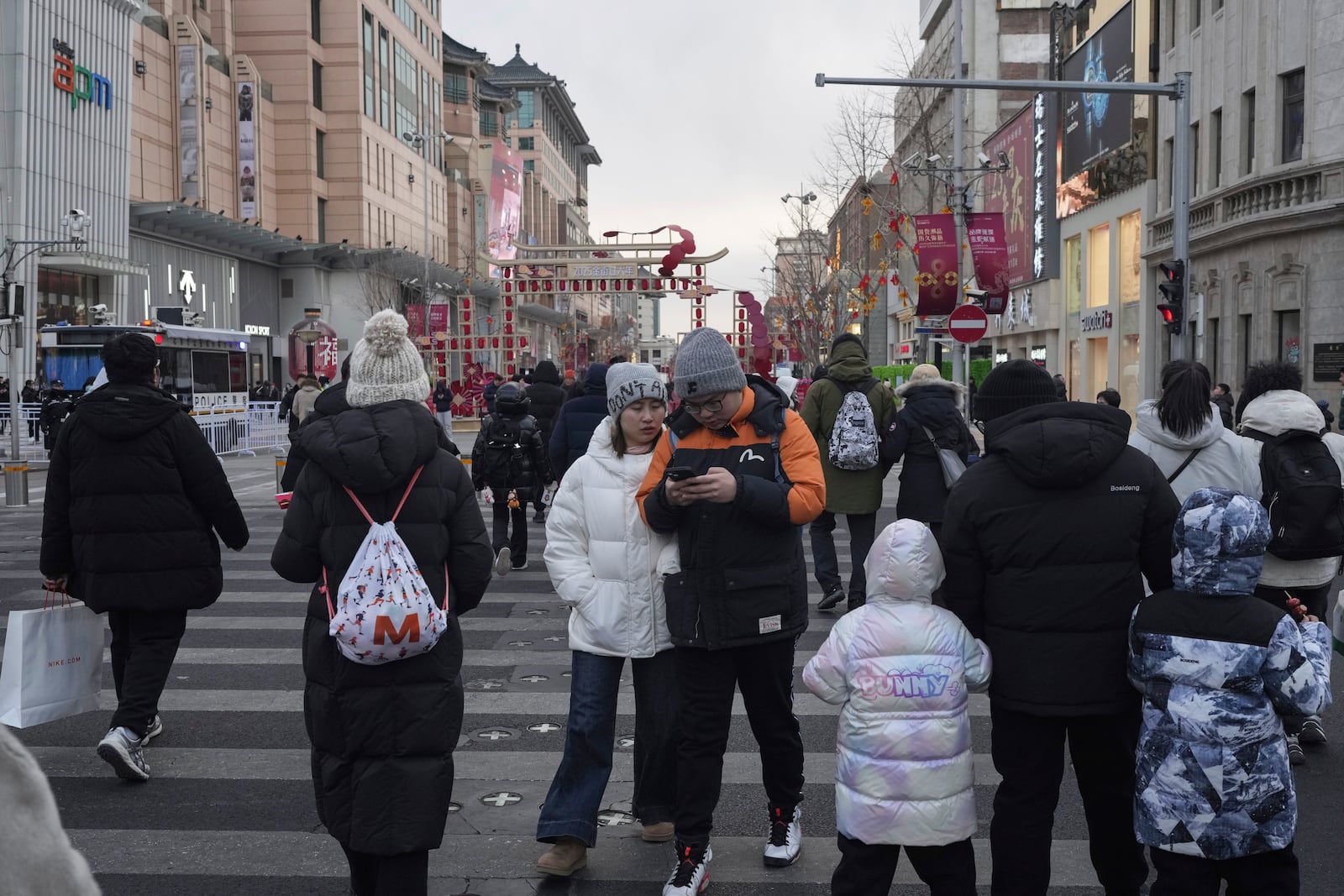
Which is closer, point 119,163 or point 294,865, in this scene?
point 294,865

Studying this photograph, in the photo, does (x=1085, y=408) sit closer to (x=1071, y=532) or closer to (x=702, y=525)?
(x=1071, y=532)

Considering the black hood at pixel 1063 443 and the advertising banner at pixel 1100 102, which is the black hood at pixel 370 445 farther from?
the advertising banner at pixel 1100 102

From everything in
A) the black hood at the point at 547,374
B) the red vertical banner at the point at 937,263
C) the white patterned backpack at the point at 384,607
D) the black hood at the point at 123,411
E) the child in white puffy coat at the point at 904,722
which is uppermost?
the red vertical banner at the point at 937,263

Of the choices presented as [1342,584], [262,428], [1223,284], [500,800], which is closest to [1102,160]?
[1223,284]

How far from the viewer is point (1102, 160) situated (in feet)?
128

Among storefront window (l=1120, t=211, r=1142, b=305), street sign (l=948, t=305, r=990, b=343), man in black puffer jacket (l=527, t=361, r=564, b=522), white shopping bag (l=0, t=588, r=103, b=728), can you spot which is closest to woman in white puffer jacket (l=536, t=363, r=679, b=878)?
white shopping bag (l=0, t=588, r=103, b=728)

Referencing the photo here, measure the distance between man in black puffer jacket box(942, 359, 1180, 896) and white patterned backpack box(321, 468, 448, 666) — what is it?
153 cm

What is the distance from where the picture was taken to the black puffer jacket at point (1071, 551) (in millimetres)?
3600

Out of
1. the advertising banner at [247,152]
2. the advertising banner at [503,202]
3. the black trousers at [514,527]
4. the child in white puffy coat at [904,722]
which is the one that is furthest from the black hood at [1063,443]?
the advertising banner at [503,202]

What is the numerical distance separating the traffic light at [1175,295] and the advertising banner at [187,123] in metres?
40.2

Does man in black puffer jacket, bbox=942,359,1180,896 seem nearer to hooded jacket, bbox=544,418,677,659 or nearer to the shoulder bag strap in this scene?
hooded jacket, bbox=544,418,677,659

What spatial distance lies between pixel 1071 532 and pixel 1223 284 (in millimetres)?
28010

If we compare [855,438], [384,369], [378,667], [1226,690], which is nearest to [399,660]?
[378,667]

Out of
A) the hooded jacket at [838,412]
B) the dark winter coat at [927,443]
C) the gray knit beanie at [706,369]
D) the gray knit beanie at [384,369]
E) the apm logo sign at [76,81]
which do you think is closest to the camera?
the gray knit beanie at [384,369]
